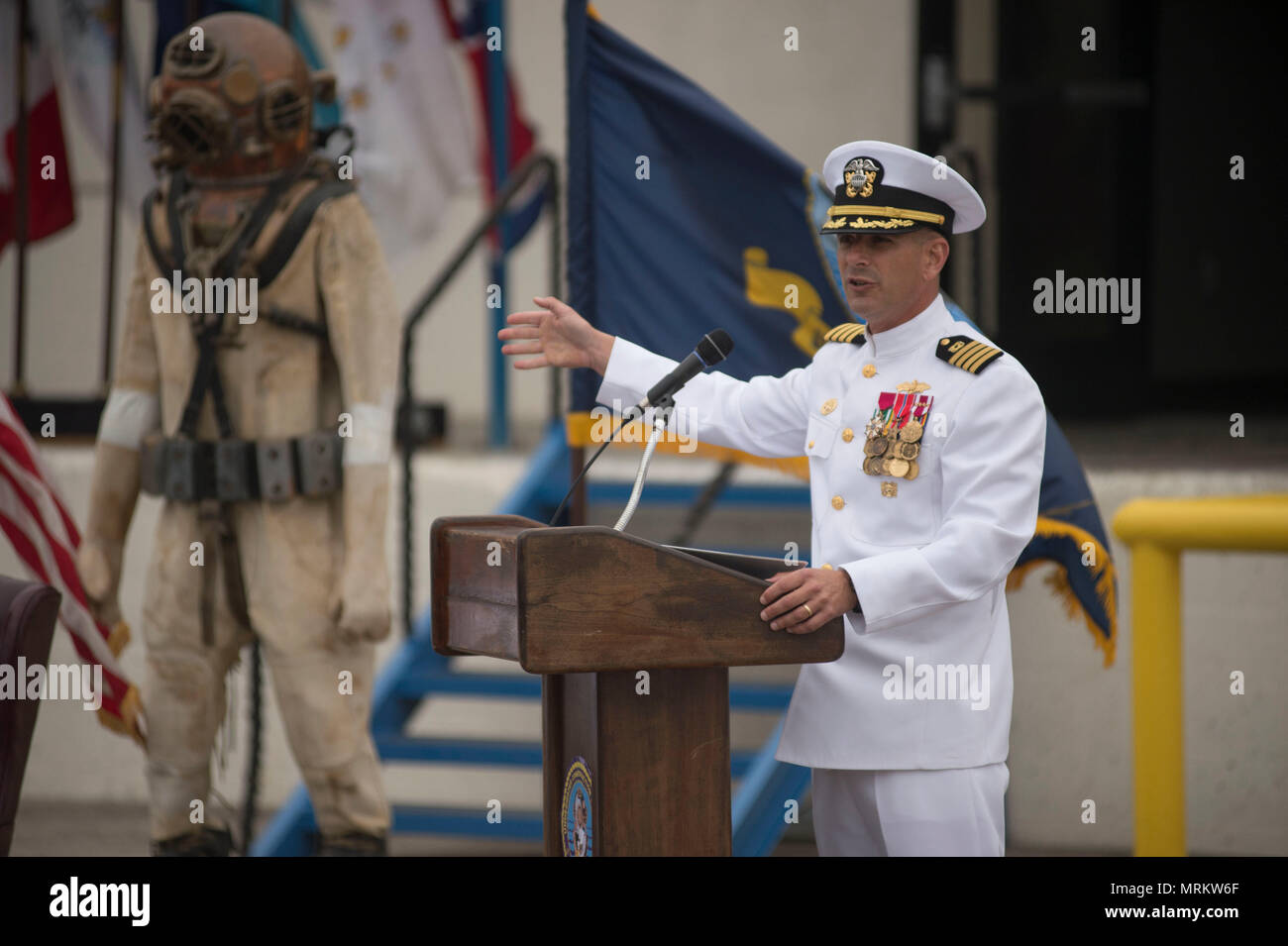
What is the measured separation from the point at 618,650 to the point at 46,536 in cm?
211

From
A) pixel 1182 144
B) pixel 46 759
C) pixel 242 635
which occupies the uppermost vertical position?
pixel 1182 144

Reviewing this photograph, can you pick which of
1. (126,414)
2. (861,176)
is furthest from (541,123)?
(861,176)

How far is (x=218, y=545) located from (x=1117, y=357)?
14.6ft

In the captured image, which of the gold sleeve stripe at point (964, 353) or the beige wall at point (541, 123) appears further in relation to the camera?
the beige wall at point (541, 123)

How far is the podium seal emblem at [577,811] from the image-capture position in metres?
2.60

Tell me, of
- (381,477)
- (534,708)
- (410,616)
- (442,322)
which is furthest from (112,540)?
(442,322)

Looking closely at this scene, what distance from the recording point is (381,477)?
13.2ft

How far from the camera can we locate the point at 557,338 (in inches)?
118

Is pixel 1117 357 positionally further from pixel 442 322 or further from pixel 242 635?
pixel 242 635

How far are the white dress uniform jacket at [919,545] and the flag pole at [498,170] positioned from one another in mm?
3353

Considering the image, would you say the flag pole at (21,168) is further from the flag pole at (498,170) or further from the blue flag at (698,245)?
the blue flag at (698,245)

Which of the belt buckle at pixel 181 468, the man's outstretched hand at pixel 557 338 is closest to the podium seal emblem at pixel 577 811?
the man's outstretched hand at pixel 557 338

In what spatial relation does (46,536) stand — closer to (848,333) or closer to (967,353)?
(848,333)
